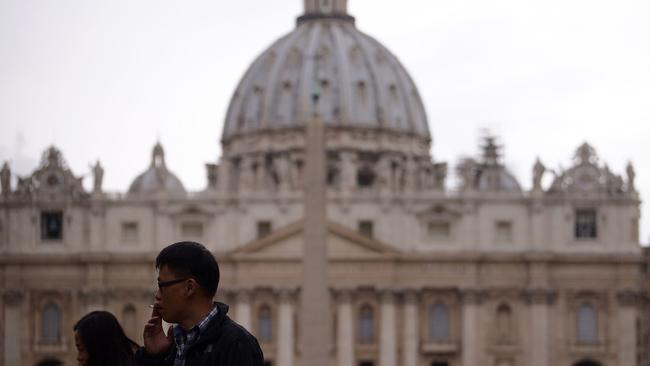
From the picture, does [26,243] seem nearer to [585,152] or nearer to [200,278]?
[585,152]

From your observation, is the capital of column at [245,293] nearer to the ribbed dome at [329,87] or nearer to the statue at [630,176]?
the statue at [630,176]

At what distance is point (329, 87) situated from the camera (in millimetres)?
107500

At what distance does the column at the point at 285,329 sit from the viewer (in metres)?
80.9

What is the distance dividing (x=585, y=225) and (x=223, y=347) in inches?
2969

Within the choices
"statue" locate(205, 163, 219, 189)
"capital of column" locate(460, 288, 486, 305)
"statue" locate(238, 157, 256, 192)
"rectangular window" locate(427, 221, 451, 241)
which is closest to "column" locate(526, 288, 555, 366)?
"capital of column" locate(460, 288, 486, 305)

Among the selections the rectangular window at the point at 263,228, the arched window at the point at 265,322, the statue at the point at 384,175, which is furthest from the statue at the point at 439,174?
the arched window at the point at 265,322

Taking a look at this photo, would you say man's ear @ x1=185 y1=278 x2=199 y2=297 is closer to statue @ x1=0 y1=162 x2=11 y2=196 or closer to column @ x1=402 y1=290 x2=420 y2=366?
column @ x1=402 y1=290 x2=420 y2=366

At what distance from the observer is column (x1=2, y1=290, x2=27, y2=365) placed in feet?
267

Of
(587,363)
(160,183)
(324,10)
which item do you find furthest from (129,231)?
(324,10)

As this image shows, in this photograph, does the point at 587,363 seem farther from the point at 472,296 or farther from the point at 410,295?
the point at 410,295

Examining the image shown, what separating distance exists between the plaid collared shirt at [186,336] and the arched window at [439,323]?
239ft

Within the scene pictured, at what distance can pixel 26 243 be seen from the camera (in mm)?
83688

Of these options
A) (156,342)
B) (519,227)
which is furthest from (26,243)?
(156,342)

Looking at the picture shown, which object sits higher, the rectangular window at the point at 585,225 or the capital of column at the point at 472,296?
the rectangular window at the point at 585,225
